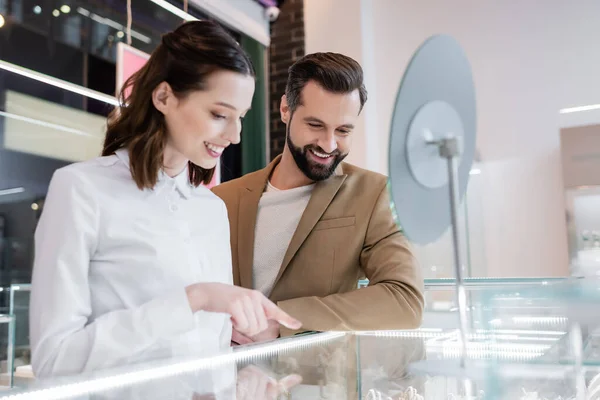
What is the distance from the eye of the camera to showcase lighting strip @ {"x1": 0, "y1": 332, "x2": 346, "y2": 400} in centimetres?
60

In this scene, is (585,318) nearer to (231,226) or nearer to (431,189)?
(431,189)

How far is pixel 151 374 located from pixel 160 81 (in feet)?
1.66

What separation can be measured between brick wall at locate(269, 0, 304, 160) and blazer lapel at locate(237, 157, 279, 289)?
11.6 ft

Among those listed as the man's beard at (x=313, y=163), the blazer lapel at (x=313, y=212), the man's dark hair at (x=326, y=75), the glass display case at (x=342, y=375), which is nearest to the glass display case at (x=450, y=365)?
the glass display case at (x=342, y=375)

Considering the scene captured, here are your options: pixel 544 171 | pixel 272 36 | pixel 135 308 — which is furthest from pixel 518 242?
pixel 135 308

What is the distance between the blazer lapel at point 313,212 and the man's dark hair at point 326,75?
0.60 ft

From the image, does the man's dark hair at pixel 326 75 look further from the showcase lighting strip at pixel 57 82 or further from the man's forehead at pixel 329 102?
the showcase lighting strip at pixel 57 82

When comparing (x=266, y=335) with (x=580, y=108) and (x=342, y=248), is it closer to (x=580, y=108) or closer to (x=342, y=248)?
(x=342, y=248)

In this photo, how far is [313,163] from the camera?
1373mm

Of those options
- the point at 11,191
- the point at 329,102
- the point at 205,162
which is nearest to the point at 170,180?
the point at 205,162

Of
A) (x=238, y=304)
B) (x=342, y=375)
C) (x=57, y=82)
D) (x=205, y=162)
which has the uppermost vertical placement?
(x=57, y=82)

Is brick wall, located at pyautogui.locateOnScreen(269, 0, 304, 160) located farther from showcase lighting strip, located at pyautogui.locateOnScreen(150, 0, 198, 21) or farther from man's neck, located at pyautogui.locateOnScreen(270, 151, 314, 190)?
Result: man's neck, located at pyautogui.locateOnScreen(270, 151, 314, 190)

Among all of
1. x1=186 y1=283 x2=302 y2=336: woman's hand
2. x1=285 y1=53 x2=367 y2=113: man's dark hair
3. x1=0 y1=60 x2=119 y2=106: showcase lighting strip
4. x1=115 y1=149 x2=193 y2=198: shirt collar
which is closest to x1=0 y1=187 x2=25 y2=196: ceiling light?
x1=0 y1=60 x2=119 y2=106: showcase lighting strip

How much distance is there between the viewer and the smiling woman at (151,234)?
2.78ft
